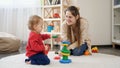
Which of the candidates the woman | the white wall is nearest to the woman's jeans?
the woman

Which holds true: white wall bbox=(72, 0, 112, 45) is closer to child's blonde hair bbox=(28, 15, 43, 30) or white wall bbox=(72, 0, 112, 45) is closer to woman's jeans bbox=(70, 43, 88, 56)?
woman's jeans bbox=(70, 43, 88, 56)

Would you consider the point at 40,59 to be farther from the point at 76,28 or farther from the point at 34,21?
the point at 76,28

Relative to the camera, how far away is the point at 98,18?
9.98 ft

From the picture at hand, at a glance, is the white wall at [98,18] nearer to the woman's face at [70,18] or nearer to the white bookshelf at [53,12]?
the white bookshelf at [53,12]

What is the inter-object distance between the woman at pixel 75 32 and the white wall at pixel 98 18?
1.26 m

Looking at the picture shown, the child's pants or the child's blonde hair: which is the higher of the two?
the child's blonde hair

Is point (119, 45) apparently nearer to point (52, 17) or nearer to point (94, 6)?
point (94, 6)

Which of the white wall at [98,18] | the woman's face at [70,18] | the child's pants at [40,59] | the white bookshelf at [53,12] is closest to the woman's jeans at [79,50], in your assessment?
the woman's face at [70,18]

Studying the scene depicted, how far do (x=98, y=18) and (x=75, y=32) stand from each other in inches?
55.0

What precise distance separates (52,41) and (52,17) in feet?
1.17

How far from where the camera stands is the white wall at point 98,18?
9.82 feet

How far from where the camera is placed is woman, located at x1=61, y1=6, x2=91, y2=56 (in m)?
1.68

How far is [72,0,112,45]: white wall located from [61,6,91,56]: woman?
1.26 meters

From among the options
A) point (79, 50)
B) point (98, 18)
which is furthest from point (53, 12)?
point (79, 50)
